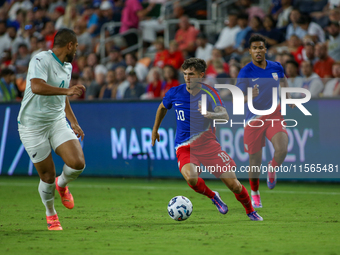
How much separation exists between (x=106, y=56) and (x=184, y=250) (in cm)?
1365

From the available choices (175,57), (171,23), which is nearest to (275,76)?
(175,57)

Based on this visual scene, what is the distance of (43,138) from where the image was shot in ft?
20.1

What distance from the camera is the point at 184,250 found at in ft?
16.0

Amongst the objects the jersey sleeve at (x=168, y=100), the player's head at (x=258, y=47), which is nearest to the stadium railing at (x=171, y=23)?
the player's head at (x=258, y=47)

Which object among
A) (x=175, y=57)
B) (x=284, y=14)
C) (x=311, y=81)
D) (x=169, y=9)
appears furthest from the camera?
(x=169, y=9)

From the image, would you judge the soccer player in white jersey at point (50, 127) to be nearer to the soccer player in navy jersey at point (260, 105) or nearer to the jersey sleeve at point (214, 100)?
the jersey sleeve at point (214, 100)

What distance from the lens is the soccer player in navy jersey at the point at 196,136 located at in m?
6.55

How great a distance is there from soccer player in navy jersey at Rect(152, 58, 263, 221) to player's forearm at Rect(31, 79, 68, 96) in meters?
1.73

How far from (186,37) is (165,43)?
1471 mm

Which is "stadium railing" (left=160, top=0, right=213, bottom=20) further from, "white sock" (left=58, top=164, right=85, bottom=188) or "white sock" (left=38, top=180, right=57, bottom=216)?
"white sock" (left=38, top=180, right=57, bottom=216)

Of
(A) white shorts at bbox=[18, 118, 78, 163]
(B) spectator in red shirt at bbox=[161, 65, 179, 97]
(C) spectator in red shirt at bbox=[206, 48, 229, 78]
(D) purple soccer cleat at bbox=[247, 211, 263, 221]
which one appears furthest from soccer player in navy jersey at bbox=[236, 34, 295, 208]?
(C) spectator in red shirt at bbox=[206, 48, 229, 78]

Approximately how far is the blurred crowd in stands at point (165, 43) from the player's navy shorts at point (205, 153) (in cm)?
469

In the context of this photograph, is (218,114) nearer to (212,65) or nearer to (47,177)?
(47,177)

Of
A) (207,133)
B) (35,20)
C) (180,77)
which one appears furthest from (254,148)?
(35,20)
